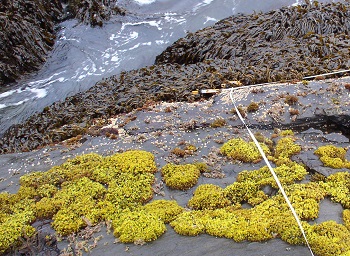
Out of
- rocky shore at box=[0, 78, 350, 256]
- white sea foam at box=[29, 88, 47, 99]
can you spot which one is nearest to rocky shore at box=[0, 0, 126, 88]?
white sea foam at box=[29, 88, 47, 99]

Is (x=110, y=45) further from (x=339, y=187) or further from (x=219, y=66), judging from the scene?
(x=339, y=187)

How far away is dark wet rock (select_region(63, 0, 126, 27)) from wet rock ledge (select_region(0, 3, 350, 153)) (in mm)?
4832

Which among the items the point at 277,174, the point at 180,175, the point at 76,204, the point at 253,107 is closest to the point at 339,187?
the point at 277,174

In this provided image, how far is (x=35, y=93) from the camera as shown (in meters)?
12.2

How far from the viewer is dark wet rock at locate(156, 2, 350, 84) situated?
31.6 ft

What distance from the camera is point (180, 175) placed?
597 cm

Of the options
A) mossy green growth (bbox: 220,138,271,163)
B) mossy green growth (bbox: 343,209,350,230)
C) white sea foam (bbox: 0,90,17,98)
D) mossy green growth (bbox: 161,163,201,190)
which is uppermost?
white sea foam (bbox: 0,90,17,98)

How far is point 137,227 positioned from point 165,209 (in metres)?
0.53

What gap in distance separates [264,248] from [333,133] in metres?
3.37

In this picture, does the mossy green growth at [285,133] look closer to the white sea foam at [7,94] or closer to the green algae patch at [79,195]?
the green algae patch at [79,195]

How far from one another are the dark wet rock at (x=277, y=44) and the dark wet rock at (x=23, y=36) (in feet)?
15.8

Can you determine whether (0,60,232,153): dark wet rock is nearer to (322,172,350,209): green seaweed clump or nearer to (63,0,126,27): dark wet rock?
(322,172,350,209): green seaweed clump

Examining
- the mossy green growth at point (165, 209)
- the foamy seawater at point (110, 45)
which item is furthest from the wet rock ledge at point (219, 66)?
the mossy green growth at point (165, 209)

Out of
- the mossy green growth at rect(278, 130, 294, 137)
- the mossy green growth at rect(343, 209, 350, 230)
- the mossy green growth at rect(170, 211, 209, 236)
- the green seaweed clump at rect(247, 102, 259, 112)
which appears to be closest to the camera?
the mossy green growth at rect(343, 209, 350, 230)
